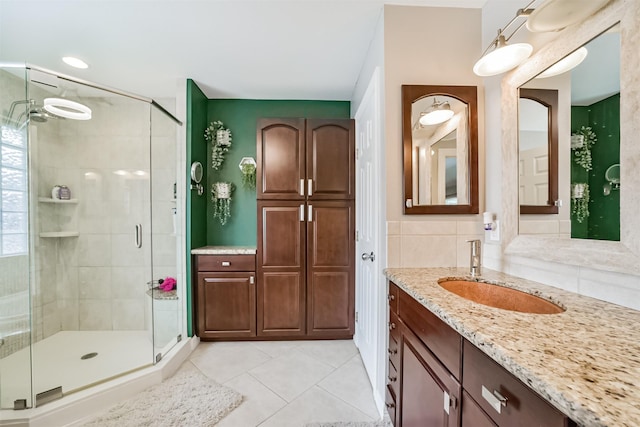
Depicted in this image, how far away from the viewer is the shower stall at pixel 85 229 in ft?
6.12

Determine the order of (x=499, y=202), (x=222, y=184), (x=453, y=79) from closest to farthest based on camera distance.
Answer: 1. (x=499, y=202)
2. (x=453, y=79)
3. (x=222, y=184)

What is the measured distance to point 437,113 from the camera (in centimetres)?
152

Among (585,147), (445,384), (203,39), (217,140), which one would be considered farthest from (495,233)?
(217,140)

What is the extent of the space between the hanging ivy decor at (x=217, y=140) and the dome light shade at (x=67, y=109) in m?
1.06

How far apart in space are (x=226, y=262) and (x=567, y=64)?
2.60 meters

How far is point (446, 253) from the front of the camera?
1.50 metres

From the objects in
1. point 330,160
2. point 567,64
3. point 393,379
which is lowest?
point 393,379

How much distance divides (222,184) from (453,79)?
7.31 ft

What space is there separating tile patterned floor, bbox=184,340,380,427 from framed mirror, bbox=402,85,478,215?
133cm

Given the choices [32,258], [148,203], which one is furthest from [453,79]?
[32,258]

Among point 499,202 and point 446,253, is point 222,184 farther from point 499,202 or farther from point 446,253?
point 499,202

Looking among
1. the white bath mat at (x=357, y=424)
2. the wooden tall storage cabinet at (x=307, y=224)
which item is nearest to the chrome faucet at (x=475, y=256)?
the white bath mat at (x=357, y=424)

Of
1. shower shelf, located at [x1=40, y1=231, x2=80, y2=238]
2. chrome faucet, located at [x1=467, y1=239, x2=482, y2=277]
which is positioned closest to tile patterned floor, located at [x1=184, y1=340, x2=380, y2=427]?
chrome faucet, located at [x1=467, y1=239, x2=482, y2=277]

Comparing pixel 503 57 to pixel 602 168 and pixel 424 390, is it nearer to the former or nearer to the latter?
pixel 602 168
